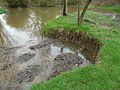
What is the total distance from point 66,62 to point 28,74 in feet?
7.94

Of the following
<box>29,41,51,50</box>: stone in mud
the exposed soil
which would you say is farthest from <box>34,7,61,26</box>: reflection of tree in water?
the exposed soil

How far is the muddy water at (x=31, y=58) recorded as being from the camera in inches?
492

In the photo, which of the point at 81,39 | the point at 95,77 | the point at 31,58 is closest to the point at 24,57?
the point at 31,58

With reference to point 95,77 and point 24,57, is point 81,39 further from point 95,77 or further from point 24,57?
point 95,77

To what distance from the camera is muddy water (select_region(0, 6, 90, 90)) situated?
12486mm

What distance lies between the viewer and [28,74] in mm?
12953

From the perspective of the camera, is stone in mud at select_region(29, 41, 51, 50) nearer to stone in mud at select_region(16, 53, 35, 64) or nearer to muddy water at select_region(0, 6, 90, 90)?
muddy water at select_region(0, 6, 90, 90)

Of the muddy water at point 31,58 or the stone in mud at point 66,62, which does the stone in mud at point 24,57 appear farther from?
the stone in mud at point 66,62

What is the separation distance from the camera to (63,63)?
47.1 feet

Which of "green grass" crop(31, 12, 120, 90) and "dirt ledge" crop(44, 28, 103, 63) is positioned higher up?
"green grass" crop(31, 12, 120, 90)

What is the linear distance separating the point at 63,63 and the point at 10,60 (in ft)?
9.89

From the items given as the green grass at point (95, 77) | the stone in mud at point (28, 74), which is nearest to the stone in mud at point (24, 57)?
the stone in mud at point (28, 74)

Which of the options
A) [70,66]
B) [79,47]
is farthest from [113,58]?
[79,47]

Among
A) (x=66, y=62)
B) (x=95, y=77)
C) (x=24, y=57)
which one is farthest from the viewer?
(x=24, y=57)
